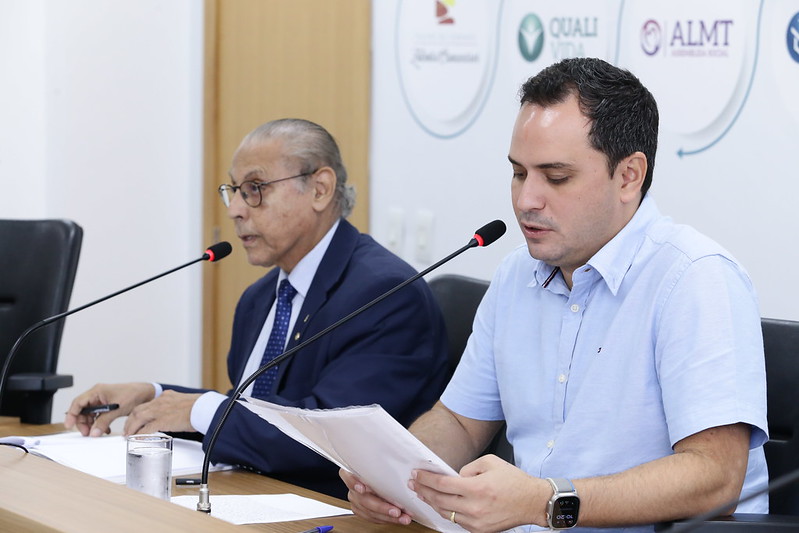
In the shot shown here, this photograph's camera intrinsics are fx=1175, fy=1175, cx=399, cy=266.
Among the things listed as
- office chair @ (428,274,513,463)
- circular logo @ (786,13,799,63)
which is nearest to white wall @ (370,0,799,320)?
circular logo @ (786,13,799,63)

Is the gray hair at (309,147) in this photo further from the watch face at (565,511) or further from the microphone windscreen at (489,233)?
the watch face at (565,511)

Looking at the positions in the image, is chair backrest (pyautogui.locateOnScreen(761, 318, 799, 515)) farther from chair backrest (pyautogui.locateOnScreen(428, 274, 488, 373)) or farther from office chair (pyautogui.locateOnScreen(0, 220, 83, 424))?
office chair (pyautogui.locateOnScreen(0, 220, 83, 424))

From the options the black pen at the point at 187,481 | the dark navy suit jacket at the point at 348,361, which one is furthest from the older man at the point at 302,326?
the black pen at the point at 187,481

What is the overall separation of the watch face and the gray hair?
1.17 meters

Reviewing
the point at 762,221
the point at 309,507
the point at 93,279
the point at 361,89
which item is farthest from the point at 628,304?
the point at 93,279

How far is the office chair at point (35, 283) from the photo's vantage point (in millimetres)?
2779

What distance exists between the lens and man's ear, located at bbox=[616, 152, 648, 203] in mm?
1802

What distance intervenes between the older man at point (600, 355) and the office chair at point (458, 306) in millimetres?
301

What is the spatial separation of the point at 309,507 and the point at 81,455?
53 cm

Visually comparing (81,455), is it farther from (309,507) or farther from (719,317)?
(719,317)

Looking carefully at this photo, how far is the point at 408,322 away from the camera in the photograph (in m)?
2.27

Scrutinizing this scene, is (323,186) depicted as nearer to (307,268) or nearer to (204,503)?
(307,268)

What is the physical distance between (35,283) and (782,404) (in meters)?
1.84

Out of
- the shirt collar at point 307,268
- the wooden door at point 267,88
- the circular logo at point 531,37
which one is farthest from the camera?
the wooden door at point 267,88
